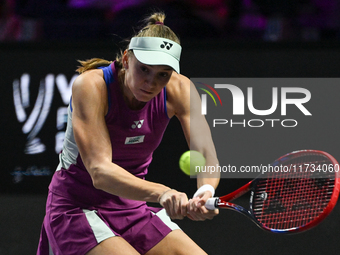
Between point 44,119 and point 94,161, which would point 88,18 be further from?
point 94,161

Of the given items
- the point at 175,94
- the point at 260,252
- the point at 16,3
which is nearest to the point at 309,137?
the point at 260,252

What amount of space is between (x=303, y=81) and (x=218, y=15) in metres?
1.01

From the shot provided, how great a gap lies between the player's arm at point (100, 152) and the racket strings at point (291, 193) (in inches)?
18.9

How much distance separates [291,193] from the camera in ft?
7.14

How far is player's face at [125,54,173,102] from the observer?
6.24 ft

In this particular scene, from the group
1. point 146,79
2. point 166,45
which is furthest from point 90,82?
point 166,45

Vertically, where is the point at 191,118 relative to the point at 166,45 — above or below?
below

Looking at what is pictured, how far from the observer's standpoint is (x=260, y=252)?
3246 mm

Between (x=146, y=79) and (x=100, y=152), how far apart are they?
13.7 inches

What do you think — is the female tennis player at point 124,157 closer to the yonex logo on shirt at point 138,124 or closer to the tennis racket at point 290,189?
the yonex logo on shirt at point 138,124

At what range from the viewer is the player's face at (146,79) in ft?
6.24

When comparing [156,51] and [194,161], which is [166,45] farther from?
[194,161]

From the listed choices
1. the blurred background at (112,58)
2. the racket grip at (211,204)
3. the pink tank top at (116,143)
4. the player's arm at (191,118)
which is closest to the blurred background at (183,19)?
the blurred background at (112,58)

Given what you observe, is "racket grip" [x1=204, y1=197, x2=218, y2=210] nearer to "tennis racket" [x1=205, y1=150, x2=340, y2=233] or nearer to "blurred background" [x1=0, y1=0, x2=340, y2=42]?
"tennis racket" [x1=205, y1=150, x2=340, y2=233]
